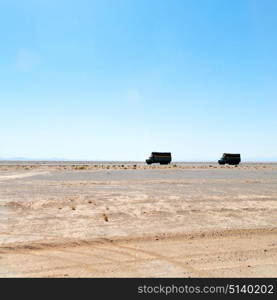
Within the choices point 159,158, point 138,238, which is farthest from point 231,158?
point 138,238

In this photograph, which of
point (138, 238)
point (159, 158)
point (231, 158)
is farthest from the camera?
point (231, 158)

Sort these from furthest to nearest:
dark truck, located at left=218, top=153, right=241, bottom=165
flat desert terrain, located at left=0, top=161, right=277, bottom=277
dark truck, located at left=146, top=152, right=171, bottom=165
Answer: dark truck, located at left=218, top=153, right=241, bottom=165, dark truck, located at left=146, top=152, right=171, bottom=165, flat desert terrain, located at left=0, top=161, right=277, bottom=277

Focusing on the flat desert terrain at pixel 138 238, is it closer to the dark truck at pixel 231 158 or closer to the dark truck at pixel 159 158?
the dark truck at pixel 159 158

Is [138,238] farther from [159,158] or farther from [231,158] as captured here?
[231,158]

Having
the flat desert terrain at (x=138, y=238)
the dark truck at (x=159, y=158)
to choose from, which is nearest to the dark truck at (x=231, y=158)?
the dark truck at (x=159, y=158)

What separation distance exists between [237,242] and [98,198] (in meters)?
9.78

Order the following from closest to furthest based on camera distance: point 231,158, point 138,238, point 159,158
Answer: point 138,238 → point 159,158 → point 231,158

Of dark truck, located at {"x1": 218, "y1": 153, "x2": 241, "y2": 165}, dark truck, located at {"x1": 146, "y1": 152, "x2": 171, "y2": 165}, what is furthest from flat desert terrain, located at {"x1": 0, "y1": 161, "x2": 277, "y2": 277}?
dark truck, located at {"x1": 218, "y1": 153, "x2": 241, "y2": 165}

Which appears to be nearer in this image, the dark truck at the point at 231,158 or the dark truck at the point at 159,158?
→ the dark truck at the point at 159,158

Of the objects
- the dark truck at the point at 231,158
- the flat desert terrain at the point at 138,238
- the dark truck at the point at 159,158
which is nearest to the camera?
the flat desert terrain at the point at 138,238

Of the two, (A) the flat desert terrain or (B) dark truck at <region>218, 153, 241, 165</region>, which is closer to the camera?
(A) the flat desert terrain

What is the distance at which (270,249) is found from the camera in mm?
8477

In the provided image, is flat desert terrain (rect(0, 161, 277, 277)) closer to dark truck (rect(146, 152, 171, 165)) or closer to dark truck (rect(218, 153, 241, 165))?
dark truck (rect(146, 152, 171, 165))
